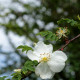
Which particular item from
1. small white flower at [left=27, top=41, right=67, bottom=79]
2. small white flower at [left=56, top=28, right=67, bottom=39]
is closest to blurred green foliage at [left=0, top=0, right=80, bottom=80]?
small white flower at [left=56, top=28, right=67, bottom=39]

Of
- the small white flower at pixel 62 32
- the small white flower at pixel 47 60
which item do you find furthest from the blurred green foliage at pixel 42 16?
the small white flower at pixel 47 60

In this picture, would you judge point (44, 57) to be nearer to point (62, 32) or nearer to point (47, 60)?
point (47, 60)

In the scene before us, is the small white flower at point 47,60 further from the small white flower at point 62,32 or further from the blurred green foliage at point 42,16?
the blurred green foliage at point 42,16

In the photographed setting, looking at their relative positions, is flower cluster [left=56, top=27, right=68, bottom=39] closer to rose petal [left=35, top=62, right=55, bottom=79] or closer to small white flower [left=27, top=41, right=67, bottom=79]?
small white flower [left=27, top=41, right=67, bottom=79]

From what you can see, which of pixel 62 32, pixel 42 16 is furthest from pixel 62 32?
pixel 42 16

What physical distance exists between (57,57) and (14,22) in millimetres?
3712

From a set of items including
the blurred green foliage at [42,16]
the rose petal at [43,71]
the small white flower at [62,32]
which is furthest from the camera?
the blurred green foliage at [42,16]

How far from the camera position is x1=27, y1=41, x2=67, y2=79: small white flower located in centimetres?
104

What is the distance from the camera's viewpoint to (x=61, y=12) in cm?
405

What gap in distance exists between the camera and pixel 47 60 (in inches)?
43.5

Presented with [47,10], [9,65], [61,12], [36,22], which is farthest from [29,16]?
[9,65]

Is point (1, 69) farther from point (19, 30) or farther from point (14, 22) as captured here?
point (14, 22)

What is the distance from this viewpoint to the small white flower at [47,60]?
1.04 metres

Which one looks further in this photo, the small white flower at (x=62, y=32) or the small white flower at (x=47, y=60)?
the small white flower at (x=62, y=32)
